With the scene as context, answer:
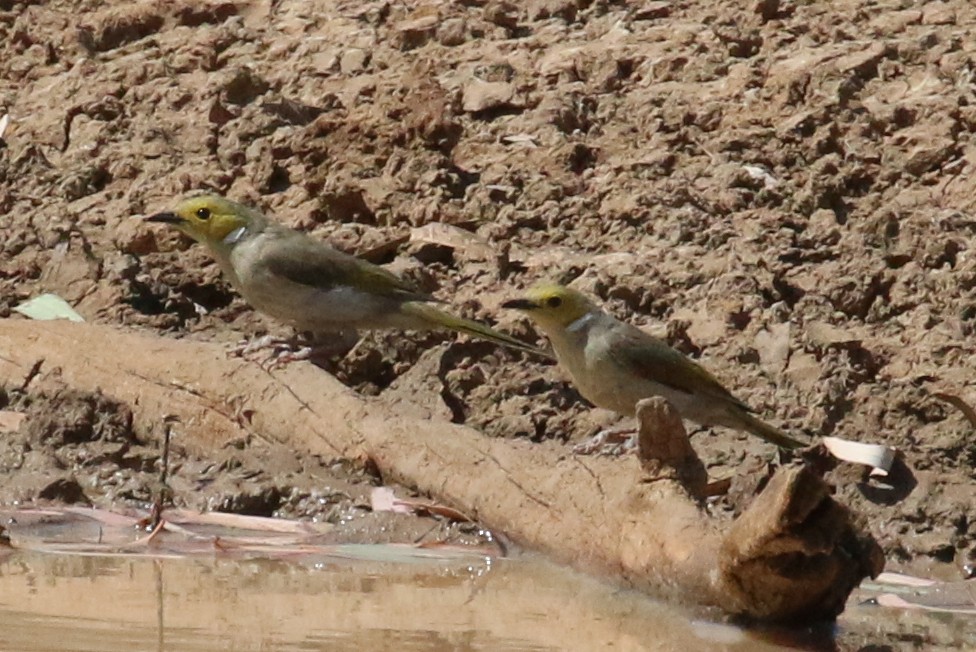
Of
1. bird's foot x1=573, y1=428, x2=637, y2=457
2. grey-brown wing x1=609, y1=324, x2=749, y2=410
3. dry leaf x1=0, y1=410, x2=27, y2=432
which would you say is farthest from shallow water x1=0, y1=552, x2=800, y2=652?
grey-brown wing x1=609, y1=324, x2=749, y2=410

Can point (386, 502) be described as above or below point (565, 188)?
below

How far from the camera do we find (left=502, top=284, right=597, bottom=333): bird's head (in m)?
8.69

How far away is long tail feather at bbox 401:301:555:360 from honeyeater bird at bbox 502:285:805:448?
0.55ft

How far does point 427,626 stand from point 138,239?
14.9 ft

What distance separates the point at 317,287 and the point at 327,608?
2.95m

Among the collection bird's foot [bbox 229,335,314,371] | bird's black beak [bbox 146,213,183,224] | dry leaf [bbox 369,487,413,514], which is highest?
bird's black beak [bbox 146,213,183,224]

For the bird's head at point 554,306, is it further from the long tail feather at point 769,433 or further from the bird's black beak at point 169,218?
the bird's black beak at point 169,218

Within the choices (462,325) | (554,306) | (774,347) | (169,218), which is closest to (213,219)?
(169,218)

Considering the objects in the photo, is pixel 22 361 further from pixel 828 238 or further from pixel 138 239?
pixel 828 238

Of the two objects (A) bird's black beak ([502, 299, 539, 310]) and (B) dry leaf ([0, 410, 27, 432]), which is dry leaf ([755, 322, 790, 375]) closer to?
(A) bird's black beak ([502, 299, 539, 310])

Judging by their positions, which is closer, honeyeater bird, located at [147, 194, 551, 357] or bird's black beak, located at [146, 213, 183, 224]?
honeyeater bird, located at [147, 194, 551, 357]

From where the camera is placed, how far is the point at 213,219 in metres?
9.48

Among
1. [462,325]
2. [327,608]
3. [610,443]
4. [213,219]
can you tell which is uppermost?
[327,608]

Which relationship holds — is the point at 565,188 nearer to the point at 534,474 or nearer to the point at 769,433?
Answer: the point at 769,433
